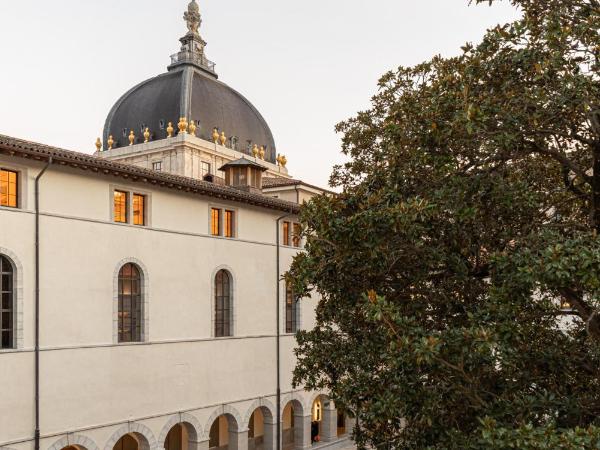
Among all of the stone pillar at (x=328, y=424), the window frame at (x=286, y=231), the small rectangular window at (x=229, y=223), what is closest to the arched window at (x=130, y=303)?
the small rectangular window at (x=229, y=223)

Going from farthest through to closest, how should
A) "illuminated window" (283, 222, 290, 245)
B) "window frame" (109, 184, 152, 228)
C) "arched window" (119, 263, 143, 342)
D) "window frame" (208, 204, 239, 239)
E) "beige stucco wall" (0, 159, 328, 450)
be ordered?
"illuminated window" (283, 222, 290, 245)
"window frame" (208, 204, 239, 239)
"arched window" (119, 263, 143, 342)
"window frame" (109, 184, 152, 228)
"beige stucco wall" (0, 159, 328, 450)

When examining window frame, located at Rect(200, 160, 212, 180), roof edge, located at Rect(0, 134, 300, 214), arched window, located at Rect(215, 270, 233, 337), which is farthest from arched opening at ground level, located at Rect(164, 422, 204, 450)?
window frame, located at Rect(200, 160, 212, 180)

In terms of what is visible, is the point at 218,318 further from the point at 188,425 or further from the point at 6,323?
the point at 6,323

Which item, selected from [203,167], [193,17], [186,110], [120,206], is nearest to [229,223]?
[120,206]

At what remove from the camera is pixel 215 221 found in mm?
26781

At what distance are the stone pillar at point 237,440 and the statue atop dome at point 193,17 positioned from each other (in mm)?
51649

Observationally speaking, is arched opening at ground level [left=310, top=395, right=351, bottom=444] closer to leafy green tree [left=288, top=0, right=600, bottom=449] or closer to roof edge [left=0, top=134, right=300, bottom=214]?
roof edge [left=0, top=134, right=300, bottom=214]

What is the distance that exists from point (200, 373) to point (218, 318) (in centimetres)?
252

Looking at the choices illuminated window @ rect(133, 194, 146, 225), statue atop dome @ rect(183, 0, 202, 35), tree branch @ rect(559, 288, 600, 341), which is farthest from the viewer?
statue atop dome @ rect(183, 0, 202, 35)

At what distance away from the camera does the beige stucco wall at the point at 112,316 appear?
63.7 ft

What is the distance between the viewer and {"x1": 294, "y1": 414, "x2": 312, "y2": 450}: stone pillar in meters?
30.5

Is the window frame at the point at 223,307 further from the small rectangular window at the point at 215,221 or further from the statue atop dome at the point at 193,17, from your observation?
the statue atop dome at the point at 193,17

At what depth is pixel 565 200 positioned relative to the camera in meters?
12.8

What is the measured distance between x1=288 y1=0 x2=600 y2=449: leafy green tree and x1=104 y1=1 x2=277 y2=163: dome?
45.4 metres
